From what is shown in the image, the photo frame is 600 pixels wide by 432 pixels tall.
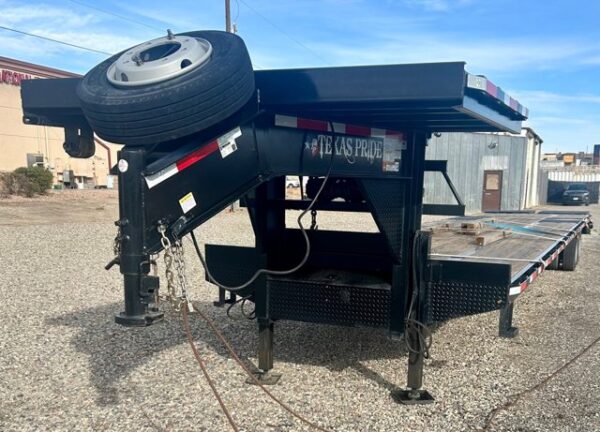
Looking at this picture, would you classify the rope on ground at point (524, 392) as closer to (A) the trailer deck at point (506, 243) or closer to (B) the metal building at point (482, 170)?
(A) the trailer deck at point (506, 243)

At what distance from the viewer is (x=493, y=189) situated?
24.8 meters

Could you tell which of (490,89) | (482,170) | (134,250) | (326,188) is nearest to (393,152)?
(326,188)

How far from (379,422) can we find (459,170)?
21610 millimetres

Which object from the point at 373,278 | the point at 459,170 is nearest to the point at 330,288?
the point at 373,278

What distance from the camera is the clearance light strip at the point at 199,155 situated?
2703mm

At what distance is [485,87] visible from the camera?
3123 millimetres

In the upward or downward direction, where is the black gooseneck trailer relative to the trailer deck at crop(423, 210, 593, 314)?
upward

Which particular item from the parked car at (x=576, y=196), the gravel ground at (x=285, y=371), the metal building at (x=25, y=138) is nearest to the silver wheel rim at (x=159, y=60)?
the gravel ground at (x=285, y=371)

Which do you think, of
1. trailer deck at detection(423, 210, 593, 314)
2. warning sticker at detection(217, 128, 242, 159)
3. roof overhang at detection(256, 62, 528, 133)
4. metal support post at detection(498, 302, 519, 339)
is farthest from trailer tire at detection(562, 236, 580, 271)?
warning sticker at detection(217, 128, 242, 159)

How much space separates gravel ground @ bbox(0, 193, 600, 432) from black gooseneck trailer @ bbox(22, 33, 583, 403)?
14.5 inches

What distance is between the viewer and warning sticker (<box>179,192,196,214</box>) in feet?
9.28

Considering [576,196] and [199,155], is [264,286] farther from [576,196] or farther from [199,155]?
[576,196]

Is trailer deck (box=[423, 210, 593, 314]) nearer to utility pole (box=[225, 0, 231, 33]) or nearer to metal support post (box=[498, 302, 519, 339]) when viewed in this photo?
metal support post (box=[498, 302, 519, 339])

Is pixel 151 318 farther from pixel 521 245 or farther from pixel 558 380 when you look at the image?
pixel 521 245
